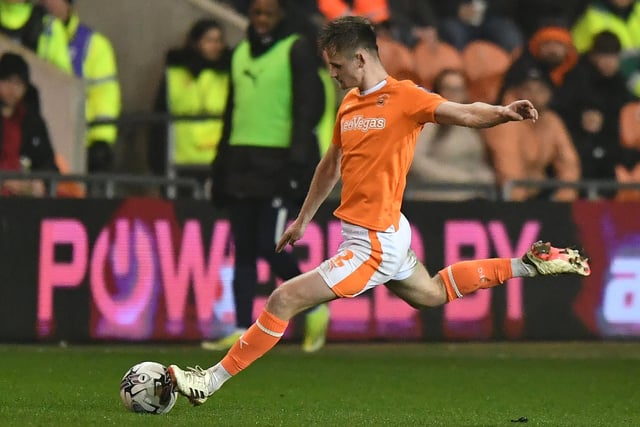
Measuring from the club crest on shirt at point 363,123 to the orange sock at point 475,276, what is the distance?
105 cm

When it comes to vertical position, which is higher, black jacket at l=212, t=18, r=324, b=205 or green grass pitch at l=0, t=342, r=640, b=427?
black jacket at l=212, t=18, r=324, b=205

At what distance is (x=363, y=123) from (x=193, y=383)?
1.55 metres

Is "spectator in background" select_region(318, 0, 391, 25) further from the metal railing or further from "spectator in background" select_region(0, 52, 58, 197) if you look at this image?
"spectator in background" select_region(0, 52, 58, 197)

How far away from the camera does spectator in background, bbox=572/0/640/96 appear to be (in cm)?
1755

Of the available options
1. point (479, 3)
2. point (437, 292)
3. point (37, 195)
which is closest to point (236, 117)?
point (37, 195)

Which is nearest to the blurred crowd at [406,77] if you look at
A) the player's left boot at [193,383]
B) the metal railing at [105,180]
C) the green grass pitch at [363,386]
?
the metal railing at [105,180]

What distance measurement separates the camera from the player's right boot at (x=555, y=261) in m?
8.43

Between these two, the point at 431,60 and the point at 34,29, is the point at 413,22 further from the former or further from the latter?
the point at 34,29

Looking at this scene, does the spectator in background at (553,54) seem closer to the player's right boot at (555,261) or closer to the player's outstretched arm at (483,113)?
the player's right boot at (555,261)

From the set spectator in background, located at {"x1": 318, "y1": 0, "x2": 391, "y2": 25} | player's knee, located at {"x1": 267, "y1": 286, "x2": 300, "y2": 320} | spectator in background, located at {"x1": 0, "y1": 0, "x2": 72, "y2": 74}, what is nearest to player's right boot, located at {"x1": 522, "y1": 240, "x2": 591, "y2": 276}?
player's knee, located at {"x1": 267, "y1": 286, "x2": 300, "y2": 320}

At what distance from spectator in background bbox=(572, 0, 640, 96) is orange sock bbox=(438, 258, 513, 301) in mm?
9127

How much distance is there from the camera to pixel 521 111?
7406 mm

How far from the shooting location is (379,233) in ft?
26.8

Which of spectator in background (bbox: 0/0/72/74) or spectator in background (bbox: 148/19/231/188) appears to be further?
spectator in background (bbox: 148/19/231/188)
